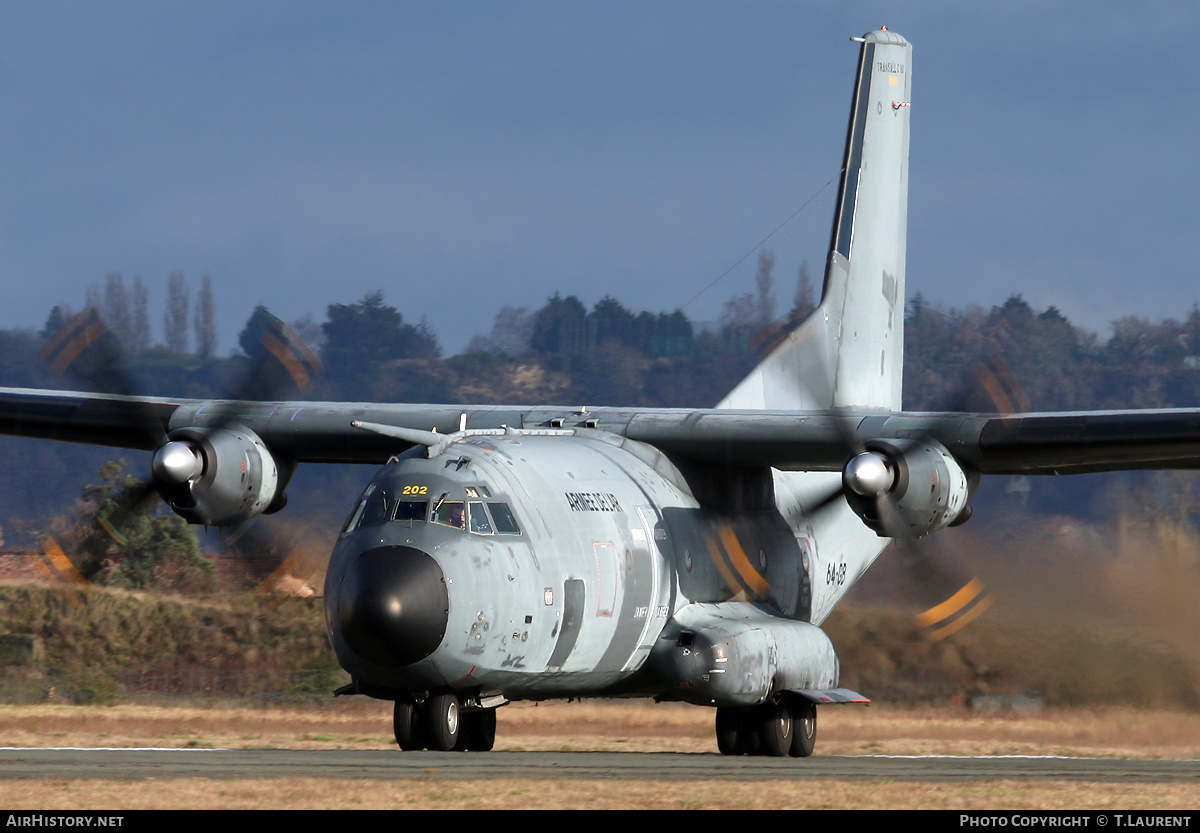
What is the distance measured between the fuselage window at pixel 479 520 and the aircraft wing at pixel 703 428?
3182mm

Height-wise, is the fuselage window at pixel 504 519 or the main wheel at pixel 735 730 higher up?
the fuselage window at pixel 504 519

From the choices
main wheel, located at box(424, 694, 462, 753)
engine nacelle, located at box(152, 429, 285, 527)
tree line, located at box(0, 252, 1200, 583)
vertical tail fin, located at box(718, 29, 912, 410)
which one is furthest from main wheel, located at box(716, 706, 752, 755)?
tree line, located at box(0, 252, 1200, 583)

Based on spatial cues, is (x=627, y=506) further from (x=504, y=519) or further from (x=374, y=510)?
(x=374, y=510)

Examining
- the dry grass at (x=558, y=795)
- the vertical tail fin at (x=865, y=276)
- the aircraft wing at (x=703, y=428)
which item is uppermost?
the vertical tail fin at (x=865, y=276)

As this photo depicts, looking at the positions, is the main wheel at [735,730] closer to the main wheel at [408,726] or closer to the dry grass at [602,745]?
the dry grass at [602,745]

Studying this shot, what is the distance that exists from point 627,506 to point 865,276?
8957 millimetres

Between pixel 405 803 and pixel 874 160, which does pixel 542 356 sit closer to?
pixel 874 160

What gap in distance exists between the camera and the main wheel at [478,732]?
66.7 feet

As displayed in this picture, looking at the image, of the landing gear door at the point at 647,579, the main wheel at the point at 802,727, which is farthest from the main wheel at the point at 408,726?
the main wheel at the point at 802,727

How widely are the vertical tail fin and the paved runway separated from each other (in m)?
6.91

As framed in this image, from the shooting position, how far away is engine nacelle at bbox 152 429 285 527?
2141 centimetres

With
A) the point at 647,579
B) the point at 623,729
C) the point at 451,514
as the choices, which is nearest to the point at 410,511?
the point at 451,514

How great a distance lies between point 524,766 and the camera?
17641 millimetres
